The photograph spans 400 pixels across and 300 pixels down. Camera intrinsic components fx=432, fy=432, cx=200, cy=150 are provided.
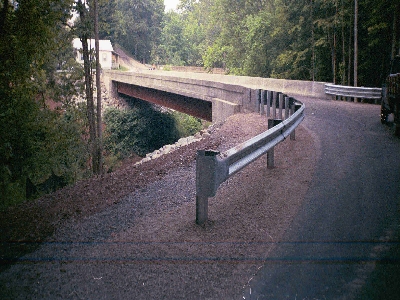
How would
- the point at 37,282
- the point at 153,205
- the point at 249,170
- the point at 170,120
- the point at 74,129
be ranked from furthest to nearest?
the point at 170,120, the point at 74,129, the point at 249,170, the point at 153,205, the point at 37,282

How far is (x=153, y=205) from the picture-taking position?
19.7ft

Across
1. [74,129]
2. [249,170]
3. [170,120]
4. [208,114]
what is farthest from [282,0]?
[249,170]

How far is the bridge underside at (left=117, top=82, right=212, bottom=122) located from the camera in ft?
91.5

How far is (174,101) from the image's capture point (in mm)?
34250

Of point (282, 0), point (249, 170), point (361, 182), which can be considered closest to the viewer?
point (361, 182)

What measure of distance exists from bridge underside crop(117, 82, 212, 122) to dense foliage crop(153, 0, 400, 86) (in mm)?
15151

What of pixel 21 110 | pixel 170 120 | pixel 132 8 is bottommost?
pixel 170 120

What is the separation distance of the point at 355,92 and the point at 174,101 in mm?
14712

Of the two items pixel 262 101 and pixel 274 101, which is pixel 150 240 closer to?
pixel 274 101

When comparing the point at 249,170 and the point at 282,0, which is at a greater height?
the point at 282,0

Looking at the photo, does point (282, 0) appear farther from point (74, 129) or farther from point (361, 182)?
point (361, 182)

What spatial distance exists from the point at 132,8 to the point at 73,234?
389 feet

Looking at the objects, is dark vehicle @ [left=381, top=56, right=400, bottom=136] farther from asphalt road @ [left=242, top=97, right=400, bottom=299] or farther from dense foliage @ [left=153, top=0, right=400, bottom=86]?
dense foliage @ [left=153, top=0, right=400, bottom=86]

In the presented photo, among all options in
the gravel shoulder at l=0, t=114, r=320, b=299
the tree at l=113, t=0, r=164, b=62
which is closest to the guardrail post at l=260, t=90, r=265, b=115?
the gravel shoulder at l=0, t=114, r=320, b=299
